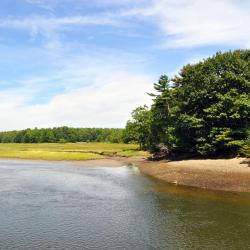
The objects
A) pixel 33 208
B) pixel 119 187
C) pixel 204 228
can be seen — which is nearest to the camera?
pixel 204 228

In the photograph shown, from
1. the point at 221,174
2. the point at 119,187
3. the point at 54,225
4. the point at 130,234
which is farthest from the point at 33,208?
the point at 221,174

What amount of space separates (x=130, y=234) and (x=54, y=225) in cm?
665

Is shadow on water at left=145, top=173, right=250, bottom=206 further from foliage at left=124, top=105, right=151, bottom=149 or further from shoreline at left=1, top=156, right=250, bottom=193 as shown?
foliage at left=124, top=105, right=151, bottom=149

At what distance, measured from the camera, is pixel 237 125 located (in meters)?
70.8

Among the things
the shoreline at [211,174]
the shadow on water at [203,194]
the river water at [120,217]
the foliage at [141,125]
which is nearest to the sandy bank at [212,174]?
the shoreline at [211,174]

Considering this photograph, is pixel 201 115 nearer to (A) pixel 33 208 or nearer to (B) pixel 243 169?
(B) pixel 243 169

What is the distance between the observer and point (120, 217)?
119ft

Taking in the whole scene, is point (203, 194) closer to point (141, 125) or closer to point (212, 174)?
point (212, 174)

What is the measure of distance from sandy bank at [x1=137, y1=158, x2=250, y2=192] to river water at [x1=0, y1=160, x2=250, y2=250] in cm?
336

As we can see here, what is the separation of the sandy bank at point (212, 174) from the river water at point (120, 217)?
3361 millimetres

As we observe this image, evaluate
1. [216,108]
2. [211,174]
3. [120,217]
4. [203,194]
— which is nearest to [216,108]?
[216,108]

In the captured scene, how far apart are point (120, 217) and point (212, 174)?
23.1 meters

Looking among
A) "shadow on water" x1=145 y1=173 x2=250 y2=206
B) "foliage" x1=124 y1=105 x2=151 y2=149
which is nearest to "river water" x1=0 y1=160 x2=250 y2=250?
"shadow on water" x1=145 y1=173 x2=250 y2=206

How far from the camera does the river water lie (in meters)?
28.6
